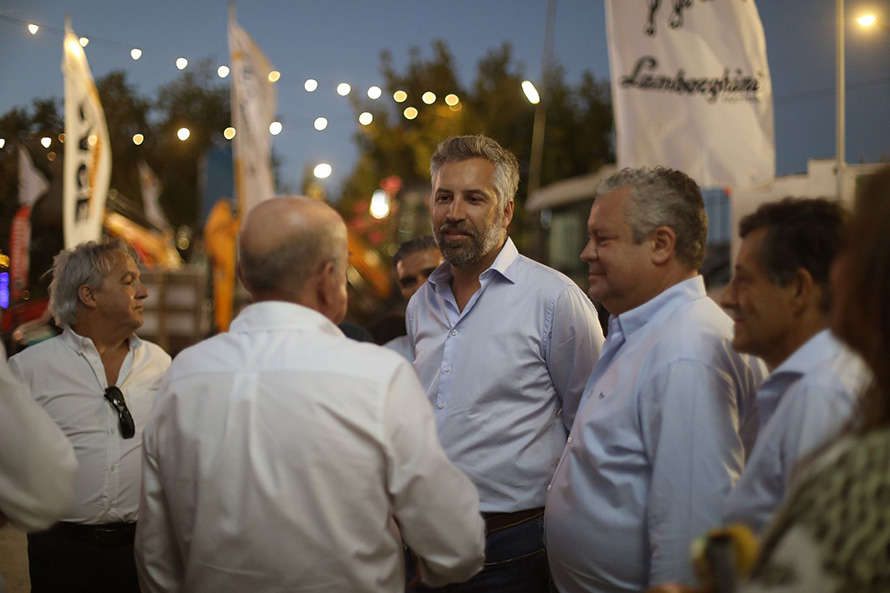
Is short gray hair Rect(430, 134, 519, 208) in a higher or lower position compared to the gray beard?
higher

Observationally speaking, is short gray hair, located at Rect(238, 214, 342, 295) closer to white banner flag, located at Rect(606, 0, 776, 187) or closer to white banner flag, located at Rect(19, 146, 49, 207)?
white banner flag, located at Rect(606, 0, 776, 187)

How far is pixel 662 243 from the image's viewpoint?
2.60m

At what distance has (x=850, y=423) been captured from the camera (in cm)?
133

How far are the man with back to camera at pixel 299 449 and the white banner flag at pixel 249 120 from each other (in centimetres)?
680

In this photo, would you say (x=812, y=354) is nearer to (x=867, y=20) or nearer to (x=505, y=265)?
(x=505, y=265)

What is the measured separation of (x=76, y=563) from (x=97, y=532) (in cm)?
14

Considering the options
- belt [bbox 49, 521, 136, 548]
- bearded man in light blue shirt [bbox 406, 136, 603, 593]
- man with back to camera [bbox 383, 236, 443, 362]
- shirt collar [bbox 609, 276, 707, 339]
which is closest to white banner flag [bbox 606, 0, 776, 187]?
man with back to camera [bbox 383, 236, 443, 362]

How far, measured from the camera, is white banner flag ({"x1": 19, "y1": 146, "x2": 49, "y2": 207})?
576 centimetres

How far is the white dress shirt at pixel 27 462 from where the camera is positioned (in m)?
2.07

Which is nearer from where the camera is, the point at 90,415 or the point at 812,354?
the point at 812,354

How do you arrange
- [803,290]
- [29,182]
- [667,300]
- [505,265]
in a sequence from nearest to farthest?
[803,290]
[667,300]
[505,265]
[29,182]

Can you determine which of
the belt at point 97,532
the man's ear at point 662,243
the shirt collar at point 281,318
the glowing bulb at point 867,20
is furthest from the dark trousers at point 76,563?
the glowing bulb at point 867,20

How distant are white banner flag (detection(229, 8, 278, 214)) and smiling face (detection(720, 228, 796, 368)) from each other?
7261 mm

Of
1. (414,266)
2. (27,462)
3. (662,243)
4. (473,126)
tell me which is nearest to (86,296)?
(27,462)
